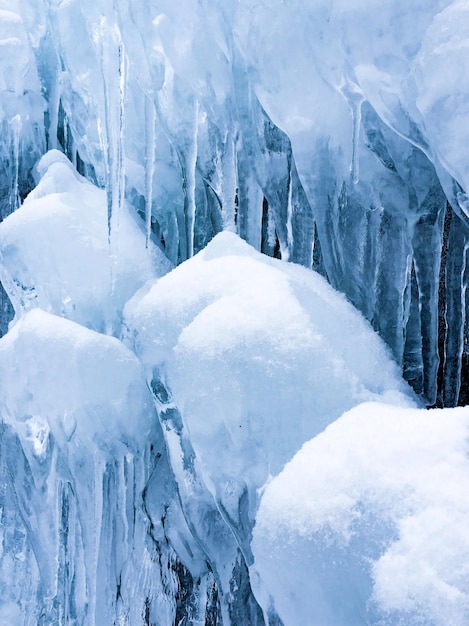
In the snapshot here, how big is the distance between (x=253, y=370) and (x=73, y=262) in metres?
0.92

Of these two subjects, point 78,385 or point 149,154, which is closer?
point 78,385

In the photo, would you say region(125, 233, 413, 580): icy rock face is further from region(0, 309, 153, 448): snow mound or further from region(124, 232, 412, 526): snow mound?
region(0, 309, 153, 448): snow mound

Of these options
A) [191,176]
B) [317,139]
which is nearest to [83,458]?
[191,176]

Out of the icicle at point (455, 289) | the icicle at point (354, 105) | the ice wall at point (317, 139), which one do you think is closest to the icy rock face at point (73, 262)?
the ice wall at point (317, 139)

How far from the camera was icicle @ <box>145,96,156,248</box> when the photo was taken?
1.99 m

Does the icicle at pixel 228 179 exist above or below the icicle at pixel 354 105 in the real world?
below

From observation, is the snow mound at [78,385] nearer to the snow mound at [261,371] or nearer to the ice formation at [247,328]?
the ice formation at [247,328]

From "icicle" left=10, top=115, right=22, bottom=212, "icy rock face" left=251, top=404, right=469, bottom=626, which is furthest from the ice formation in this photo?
"icicle" left=10, top=115, right=22, bottom=212

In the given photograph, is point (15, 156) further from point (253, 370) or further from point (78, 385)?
point (253, 370)

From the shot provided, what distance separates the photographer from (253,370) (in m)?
1.35

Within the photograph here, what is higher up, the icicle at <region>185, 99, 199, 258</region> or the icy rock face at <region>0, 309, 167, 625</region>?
the icicle at <region>185, 99, 199, 258</region>

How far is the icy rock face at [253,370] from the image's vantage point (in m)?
1.33

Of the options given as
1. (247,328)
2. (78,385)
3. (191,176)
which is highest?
(191,176)

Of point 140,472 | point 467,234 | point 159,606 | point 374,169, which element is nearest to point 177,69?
point 374,169
